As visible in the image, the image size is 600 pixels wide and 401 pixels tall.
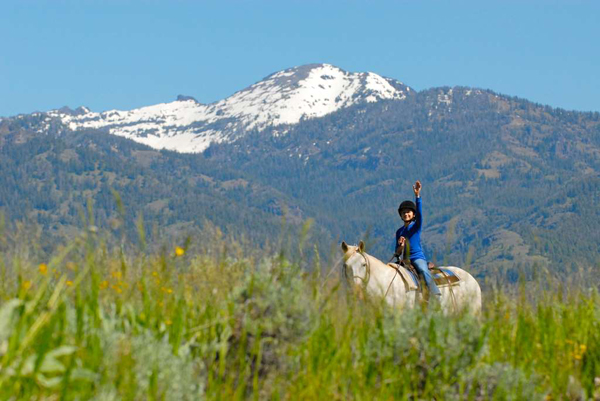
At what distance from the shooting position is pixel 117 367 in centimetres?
496

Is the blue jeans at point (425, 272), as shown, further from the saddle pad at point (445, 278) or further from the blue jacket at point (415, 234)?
the saddle pad at point (445, 278)

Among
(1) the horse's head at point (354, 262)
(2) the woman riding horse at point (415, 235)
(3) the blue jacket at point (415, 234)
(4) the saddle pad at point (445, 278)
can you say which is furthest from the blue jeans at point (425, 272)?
(4) the saddle pad at point (445, 278)

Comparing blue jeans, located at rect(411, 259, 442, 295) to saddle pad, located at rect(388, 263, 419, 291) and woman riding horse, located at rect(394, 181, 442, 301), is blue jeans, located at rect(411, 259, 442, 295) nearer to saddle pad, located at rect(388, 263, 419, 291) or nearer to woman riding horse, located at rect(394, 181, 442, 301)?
woman riding horse, located at rect(394, 181, 442, 301)

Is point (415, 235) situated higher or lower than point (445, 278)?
higher

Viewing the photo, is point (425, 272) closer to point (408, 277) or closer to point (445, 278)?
point (408, 277)

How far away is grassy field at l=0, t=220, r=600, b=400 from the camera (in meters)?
5.00

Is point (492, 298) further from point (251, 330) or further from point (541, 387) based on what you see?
point (251, 330)

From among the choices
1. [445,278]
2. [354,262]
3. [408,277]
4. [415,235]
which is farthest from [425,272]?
[445,278]

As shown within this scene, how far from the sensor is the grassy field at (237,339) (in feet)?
16.4

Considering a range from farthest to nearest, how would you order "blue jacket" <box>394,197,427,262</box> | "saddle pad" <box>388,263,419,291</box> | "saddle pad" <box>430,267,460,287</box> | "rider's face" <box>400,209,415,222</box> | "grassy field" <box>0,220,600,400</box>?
1. "saddle pad" <box>430,267,460,287</box>
2. "rider's face" <box>400,209,415,222</box>
3. "blue jacket" <box>394,197,427,262</box>
4. "saddle pad" <box>388,263,419,291</box>
5. "grassy field" <box>0,220,600,400</box>

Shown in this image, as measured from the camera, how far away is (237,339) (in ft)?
20.6

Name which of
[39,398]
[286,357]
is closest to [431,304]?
[286,357]

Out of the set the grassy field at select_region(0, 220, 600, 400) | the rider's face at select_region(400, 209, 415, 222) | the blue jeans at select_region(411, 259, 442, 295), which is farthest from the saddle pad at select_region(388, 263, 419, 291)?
the grassy field at select_region(0, 220, 600, 400)

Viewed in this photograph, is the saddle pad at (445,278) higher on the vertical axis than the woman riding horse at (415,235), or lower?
lower
